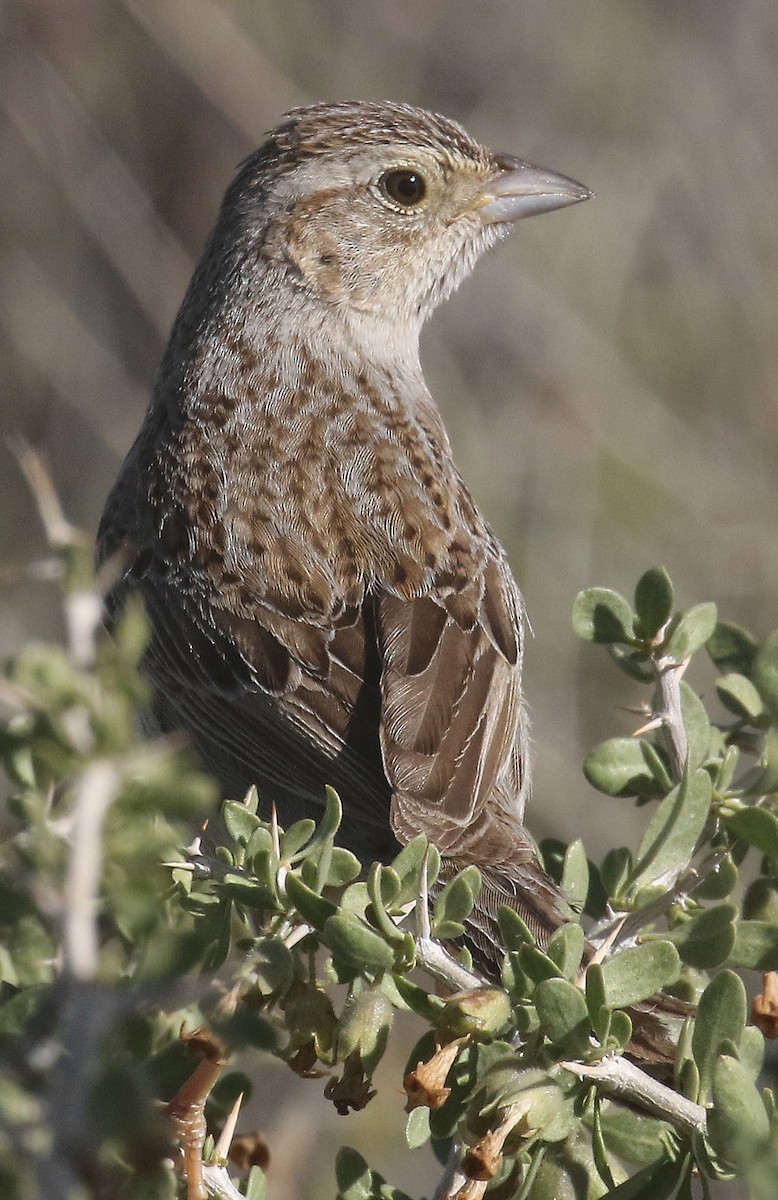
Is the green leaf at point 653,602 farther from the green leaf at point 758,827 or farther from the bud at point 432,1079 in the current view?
the bud at point 432,1079

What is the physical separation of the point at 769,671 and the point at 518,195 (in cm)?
256

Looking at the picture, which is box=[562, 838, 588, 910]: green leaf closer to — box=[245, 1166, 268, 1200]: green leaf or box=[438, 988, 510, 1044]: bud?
box=[438, 988, 510, 1044]: bud

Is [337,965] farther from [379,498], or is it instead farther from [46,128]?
[46,128]

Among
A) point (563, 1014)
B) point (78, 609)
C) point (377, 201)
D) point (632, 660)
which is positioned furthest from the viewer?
point (377, 201)

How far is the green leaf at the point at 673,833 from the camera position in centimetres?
224

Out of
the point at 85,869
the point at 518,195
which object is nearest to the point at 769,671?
the point at 85,869

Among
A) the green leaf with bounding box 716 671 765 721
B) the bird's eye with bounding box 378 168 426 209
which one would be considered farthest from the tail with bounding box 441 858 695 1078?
the bird's eye with bounding box 378 168 426 209

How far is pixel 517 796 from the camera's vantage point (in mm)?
3775

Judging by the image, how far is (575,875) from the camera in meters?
2.46

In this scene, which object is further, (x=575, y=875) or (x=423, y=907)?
(x=575, y=875)

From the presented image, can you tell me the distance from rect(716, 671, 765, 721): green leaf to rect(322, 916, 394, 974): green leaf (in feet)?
2.89

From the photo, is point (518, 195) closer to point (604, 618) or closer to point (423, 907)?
point (604, 618)

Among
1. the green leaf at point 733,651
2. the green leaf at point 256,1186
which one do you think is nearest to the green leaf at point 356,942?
the green leaf at point 256,1186

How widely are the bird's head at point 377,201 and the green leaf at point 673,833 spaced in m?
2.64
